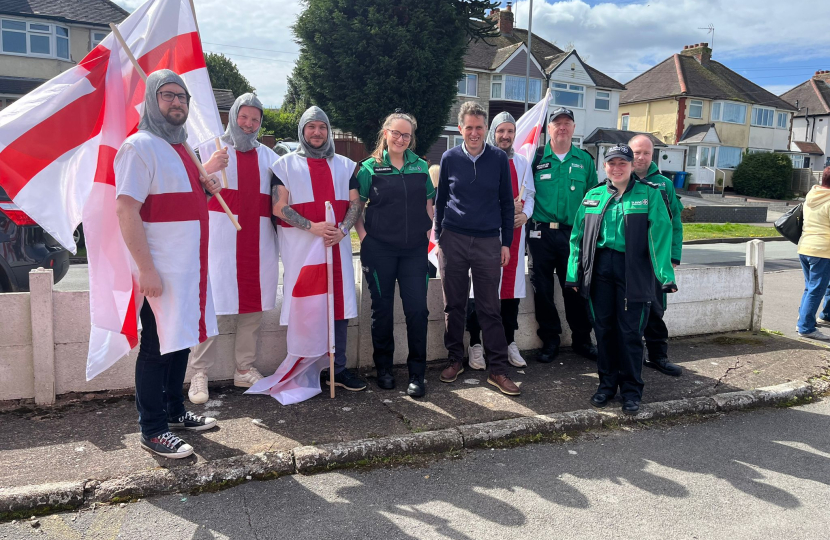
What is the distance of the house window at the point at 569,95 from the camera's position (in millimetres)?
39344

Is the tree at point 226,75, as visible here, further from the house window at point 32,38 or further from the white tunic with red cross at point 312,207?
the white tunic with red cross at point 312,207

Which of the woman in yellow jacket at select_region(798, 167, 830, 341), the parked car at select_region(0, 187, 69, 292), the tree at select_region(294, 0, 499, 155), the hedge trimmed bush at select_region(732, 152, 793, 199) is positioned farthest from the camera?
the hedge trimmed bush at select_region(732, 152, 793, 199)

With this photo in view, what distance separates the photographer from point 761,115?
46781 millimetres

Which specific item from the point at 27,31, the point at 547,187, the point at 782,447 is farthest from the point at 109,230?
the point at 27,31

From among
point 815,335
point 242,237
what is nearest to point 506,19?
point 815,335

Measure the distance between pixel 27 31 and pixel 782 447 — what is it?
32519 mm

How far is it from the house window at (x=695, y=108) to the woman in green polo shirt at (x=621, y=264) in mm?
43959

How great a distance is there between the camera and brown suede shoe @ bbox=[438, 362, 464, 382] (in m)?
5.11

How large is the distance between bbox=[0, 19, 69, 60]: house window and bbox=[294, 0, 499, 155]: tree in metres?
16.5

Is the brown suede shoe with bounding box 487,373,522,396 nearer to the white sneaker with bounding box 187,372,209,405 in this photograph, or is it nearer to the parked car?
the white sneaker with bounding box 187,372,209,405

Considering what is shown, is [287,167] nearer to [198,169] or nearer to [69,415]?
[198,169]

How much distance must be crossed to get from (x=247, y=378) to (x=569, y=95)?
38880mm

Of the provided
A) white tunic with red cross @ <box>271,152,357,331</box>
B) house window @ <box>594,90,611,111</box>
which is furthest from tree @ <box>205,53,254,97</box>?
white tunic with red cross @ <box>271,152,357,331</box>

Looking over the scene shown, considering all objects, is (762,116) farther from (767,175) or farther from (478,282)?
(478,282)
